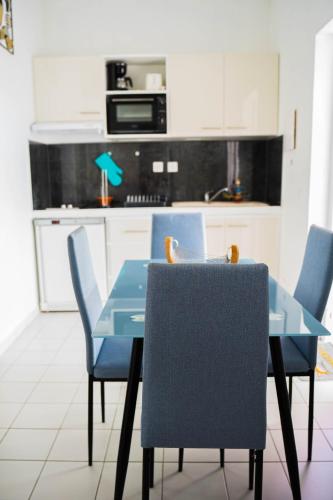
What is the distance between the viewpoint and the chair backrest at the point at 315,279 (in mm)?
1756

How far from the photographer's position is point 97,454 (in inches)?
77.2

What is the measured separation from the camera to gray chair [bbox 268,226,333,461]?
1761 mm

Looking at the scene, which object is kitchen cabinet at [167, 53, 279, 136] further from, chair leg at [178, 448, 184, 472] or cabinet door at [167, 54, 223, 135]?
chair leg at [178, 448, 184, 472]

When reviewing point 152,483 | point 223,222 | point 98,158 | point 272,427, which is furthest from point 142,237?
point 152,483

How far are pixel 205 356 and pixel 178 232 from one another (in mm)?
1596

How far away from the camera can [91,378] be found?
5.96 feet

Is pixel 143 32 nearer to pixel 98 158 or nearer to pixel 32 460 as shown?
pixel 98 158

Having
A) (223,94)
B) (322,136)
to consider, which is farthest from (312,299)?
(223,94)

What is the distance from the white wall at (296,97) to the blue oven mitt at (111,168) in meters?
1.61

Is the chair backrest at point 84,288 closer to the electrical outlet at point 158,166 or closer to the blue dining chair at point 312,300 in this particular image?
the blue dining chair at point 312,300

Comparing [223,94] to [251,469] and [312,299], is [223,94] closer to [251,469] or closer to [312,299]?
[312,299]

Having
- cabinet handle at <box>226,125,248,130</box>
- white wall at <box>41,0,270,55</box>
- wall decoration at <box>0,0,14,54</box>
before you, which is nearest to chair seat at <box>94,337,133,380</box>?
wall decoration at <box>0,0,14,54</box>

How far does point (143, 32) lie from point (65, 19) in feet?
2.42

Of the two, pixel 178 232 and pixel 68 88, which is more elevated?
pixel 68 88
